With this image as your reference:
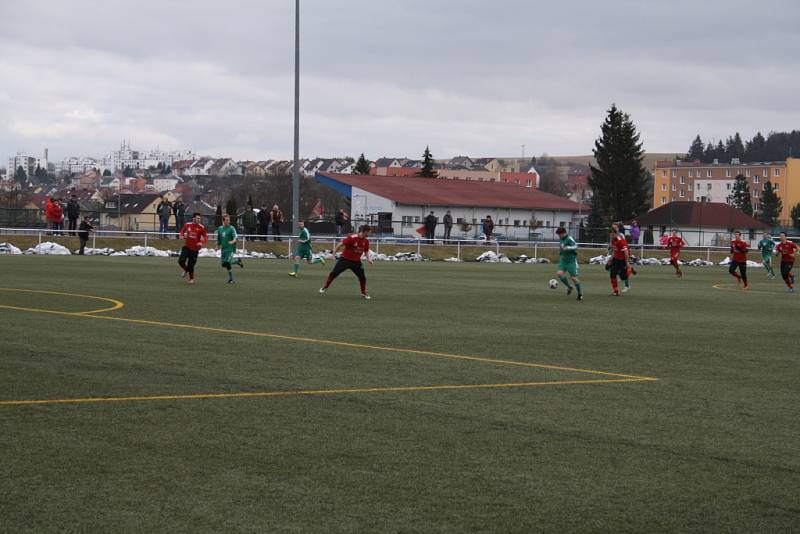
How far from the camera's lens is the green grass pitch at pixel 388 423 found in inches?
272

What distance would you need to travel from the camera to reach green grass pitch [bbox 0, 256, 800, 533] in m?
6.91

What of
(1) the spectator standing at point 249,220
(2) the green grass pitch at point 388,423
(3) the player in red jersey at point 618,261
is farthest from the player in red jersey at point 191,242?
(1) the spectator standing at point 249,220

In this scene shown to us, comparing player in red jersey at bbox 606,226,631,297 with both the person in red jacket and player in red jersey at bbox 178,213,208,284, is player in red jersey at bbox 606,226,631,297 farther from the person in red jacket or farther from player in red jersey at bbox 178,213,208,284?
the person in red jacket

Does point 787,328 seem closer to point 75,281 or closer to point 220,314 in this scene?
point 220,314

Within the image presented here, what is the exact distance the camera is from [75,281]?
2888cm

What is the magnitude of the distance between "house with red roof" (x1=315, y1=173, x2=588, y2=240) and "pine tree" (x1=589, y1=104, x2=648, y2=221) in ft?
21.8

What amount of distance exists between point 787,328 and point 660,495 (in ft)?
48.0

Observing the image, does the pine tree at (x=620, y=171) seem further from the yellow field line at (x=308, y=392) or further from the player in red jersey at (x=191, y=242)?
the yellow field line at (x=308, y=392)

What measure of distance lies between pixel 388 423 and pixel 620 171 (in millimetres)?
100014

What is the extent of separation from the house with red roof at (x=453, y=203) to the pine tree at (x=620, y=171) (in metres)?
6.65

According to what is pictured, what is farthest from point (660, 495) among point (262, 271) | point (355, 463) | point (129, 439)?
point (262, 271)

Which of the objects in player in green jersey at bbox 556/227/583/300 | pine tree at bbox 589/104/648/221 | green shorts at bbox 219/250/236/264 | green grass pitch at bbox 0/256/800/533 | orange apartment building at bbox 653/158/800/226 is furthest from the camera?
orange apartment building at bbox 653/158/800/226

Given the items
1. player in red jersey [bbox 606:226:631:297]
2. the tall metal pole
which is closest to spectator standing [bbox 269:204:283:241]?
the tall metal pole

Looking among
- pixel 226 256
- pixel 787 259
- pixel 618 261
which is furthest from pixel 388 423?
pixel 787 259
